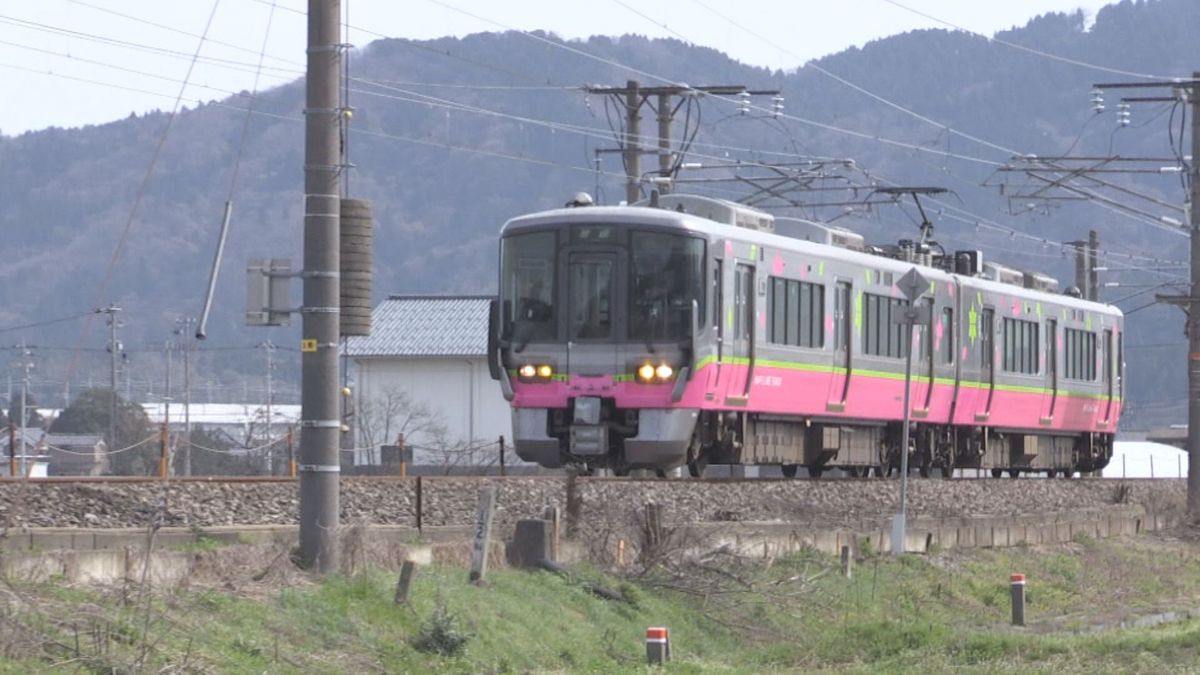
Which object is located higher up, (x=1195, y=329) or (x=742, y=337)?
(x=1195, y=329)

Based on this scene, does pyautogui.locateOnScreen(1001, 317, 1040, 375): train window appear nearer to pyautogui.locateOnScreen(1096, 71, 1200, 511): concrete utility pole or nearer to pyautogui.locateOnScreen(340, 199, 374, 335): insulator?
pyautogui.locateOnScreen(1096, 71, 1200, 511): concrete utility pole

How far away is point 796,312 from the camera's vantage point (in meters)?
25.8

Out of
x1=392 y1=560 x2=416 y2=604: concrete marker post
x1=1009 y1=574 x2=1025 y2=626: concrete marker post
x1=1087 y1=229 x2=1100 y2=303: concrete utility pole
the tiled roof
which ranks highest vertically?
x1=1087 y1=229 x2=1100 y2=303: concrete utility pole

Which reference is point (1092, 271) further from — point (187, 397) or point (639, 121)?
point (187, 397)

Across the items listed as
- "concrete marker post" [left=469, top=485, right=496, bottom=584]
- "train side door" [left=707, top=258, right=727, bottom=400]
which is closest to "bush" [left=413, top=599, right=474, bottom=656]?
"concrete marker post" [left=469, top=485, right=496, bottom=584]

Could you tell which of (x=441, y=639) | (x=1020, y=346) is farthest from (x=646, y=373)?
(x=1020, y=346)

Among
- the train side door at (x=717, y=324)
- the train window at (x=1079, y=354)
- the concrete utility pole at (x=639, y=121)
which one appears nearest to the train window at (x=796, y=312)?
the train side door at (x=717, y=324)

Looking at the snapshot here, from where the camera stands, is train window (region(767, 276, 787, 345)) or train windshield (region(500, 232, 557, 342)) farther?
train window (region(767, 276, 787, 345))

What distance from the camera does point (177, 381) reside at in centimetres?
17688

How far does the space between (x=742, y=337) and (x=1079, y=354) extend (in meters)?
14.6

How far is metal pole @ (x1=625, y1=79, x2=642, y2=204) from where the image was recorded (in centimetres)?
3338

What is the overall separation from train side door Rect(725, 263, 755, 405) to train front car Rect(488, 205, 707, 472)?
0.99m

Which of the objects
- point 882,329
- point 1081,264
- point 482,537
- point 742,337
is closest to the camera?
point 482,537

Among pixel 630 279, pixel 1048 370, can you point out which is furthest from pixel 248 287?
pixel 1048 370
